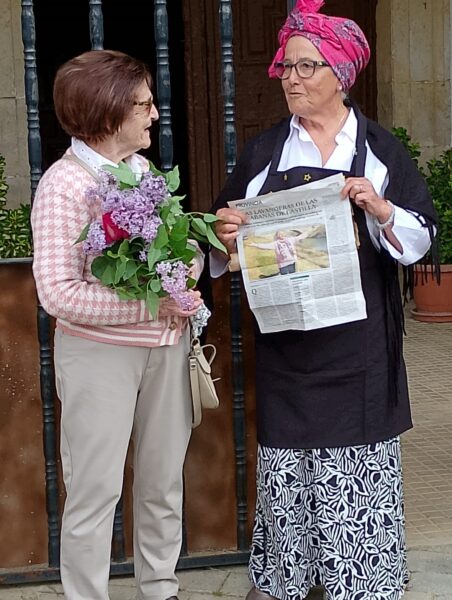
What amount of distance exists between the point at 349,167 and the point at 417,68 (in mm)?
5191

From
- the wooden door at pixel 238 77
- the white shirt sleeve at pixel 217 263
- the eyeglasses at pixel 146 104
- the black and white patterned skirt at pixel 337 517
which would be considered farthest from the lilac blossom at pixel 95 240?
the wooden door at pixel 238 77

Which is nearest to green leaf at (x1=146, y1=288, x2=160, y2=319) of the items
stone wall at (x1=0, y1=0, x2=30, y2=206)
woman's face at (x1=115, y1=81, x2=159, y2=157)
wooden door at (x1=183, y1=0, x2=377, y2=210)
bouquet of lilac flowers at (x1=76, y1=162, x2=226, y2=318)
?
bouquet of lilac flowers at (x1=76, y1=162, x2=226, y2=318)

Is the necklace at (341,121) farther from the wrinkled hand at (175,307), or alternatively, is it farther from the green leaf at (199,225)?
the wrinkled hand at (175,307)

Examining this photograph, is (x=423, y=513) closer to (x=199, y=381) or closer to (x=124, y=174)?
(x=199, y=381)

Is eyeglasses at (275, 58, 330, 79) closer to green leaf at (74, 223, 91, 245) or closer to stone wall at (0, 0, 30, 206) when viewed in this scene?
green leaf at (74, 223, 91, 245)

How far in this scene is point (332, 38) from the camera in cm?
307

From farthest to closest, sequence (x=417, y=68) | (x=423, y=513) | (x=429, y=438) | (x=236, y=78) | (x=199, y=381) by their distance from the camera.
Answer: (x=236, y=78), (x=417, y=68), (x=429, y=438), (x=423, y=513), (x=199, y=381)

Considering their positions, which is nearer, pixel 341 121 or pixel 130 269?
pixel 130 269

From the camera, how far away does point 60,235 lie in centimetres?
288

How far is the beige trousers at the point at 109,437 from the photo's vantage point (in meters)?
3.01

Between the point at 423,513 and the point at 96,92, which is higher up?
the point at 96,92

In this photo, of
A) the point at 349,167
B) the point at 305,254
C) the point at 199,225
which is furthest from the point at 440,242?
the point at 199,225

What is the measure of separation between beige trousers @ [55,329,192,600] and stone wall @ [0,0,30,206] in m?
3.84

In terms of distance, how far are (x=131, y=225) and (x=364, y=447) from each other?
3.49 ft
